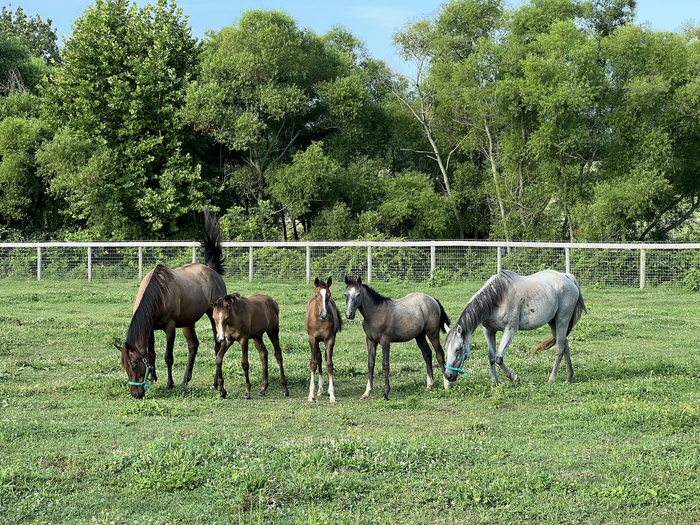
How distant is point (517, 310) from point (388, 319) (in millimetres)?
1923

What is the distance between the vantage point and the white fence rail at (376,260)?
864 inches

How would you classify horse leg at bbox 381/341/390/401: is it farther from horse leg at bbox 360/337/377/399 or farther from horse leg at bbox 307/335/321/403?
horse leg at bbox 307/335/321/403

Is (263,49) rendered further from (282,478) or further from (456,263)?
(282,478)

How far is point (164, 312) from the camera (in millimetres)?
10547

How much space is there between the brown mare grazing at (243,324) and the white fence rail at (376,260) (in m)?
12.9

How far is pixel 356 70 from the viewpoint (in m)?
34.3

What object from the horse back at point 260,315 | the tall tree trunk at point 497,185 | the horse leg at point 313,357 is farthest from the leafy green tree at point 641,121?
the horse leg at point 313,357

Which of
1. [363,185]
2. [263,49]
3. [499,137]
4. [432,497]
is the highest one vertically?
[263,49]

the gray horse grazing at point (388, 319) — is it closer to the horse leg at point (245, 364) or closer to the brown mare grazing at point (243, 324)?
the brown mare grazing at point (243, 324)

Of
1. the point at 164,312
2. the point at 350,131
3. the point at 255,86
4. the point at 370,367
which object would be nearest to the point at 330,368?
the point at 370,367

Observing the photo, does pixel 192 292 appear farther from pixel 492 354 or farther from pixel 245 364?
pixel 492 354

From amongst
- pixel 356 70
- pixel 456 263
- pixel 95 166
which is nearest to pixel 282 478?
pixel 456 263

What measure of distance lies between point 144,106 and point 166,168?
98.8 inches

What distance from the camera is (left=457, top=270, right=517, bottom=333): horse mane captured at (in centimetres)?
1012
